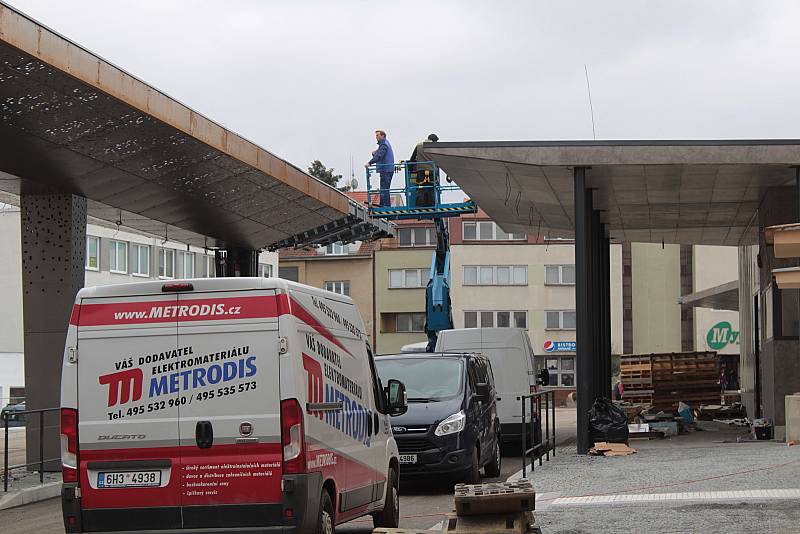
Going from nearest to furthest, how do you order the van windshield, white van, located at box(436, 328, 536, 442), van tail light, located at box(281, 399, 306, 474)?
1. van tail light, located at box(281, 399, 306, 474)
2. the van windshield
3. white van, located at box(436, 328, 536, 442)

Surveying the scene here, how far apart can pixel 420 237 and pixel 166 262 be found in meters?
17.4

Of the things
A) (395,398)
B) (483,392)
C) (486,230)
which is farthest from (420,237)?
(395,398)

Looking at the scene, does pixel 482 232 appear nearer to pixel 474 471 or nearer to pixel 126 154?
pixel 126 154

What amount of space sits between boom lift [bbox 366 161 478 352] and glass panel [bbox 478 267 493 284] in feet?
144

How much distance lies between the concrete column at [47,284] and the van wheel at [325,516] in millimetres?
11250

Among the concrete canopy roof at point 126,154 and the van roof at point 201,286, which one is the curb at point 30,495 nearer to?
the concrete canopy roof at point 126,154

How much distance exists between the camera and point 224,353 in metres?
9.44

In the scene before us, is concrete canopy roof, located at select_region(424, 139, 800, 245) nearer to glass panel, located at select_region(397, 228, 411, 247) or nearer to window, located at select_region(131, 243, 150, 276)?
window, located at select_region(131, 243, 150, 276)

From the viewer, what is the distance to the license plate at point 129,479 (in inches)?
369

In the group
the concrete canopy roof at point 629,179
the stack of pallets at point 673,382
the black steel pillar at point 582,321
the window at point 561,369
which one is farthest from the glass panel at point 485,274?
the black steel pillar at point 582,321

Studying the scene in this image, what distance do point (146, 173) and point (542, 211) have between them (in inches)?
454

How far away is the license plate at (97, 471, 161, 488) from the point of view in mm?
9383

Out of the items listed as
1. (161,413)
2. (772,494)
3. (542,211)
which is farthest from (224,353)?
(542,211)

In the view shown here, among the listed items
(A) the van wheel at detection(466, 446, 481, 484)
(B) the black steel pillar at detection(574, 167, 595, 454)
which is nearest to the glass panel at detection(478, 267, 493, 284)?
(B) the black steel pillar at detection(574, 167, 595, 454)
